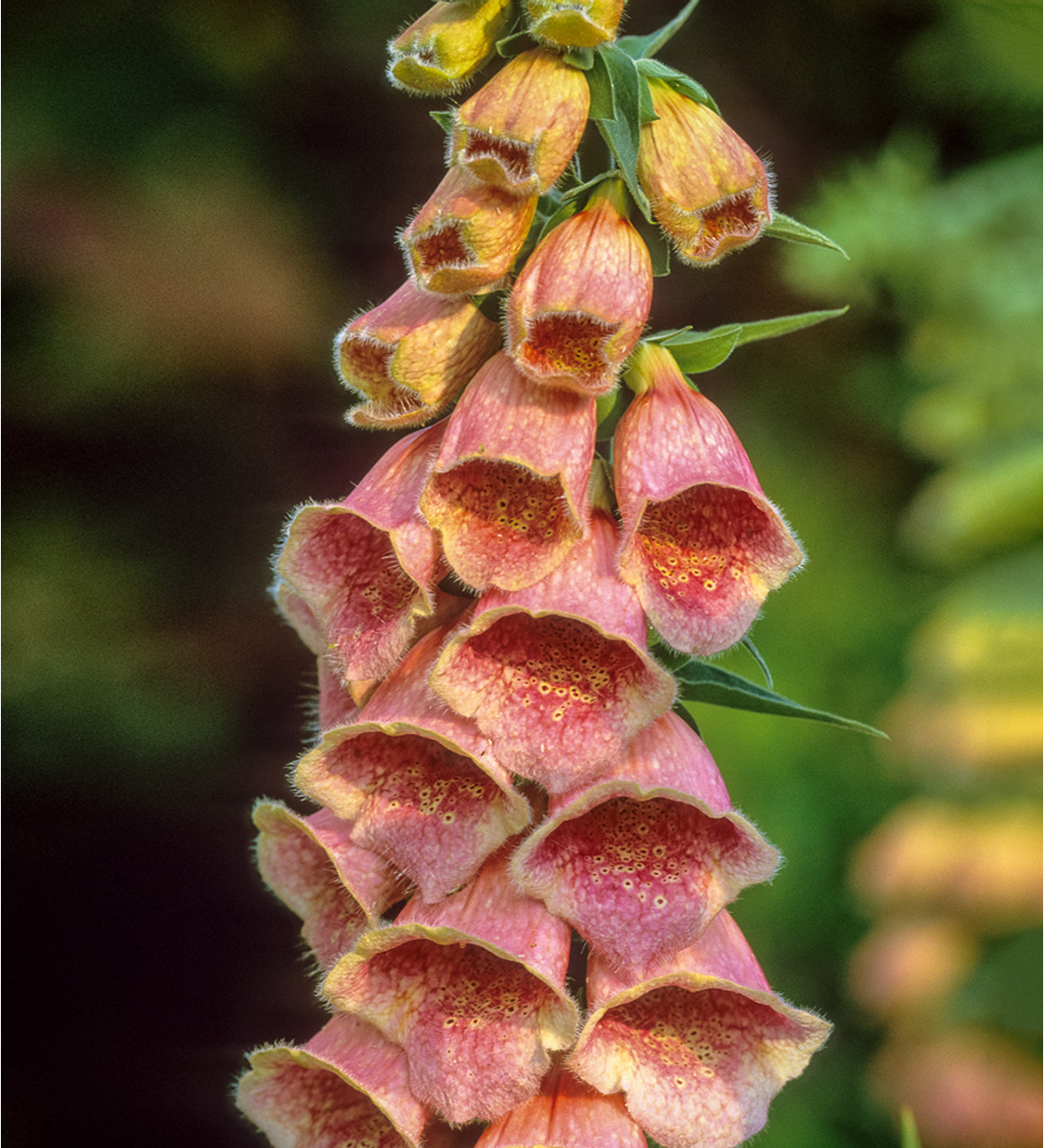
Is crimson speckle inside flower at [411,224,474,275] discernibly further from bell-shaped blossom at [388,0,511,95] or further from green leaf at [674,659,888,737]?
green leaf at [674,659,888,737]

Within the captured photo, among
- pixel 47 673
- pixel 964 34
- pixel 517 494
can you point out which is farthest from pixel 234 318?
pixel 517 494

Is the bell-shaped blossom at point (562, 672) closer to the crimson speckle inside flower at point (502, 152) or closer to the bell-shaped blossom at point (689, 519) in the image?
the bell-shaped blossom at point (689, 519)

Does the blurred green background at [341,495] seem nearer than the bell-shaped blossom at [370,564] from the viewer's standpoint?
No

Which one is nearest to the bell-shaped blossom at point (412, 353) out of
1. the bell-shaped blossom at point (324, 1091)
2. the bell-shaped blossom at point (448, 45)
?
the bell-shaped blossom at point (448, 45)

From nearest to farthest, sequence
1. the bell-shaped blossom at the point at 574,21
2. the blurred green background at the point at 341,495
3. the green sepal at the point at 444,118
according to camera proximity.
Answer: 1. the bell-shaped blossom at the point at 574,21
2. the green sepal at the point at 444,118
3. the blurred green background at the point at 341,495

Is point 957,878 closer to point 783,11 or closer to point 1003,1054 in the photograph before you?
point 1003,1054

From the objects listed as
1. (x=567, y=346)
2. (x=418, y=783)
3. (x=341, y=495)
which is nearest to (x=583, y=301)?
(x=567, y=346)
